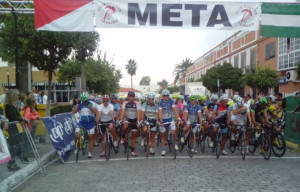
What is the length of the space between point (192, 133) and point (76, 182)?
13.4 feet

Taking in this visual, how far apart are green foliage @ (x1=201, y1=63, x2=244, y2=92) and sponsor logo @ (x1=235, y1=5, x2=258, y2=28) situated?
27365 millimetres

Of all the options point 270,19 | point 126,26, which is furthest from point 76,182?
point 270,19

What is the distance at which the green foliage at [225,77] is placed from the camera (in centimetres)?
3522

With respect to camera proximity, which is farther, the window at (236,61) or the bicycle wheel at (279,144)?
the window at (236,61)

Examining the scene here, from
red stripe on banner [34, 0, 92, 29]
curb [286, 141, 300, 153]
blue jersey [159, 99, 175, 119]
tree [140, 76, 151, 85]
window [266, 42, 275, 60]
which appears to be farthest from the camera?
tree [140, 76, 151, 85]

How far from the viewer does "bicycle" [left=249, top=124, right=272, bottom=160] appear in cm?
756

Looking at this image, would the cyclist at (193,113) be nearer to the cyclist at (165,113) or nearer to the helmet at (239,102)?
the cyclist at (165,113)

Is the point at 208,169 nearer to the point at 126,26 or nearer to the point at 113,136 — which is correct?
the point at 113,136

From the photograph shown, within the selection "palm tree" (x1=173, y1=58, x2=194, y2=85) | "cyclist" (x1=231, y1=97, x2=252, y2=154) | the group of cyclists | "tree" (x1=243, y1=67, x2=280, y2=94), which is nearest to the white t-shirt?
the group of cyclists

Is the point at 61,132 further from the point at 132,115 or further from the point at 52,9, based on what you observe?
the point at 52,9

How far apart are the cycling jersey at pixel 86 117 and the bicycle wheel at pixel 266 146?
505cm

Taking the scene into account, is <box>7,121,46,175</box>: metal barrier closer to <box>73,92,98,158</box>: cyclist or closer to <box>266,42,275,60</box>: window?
<box>73,92,98,158</box>: cyclist

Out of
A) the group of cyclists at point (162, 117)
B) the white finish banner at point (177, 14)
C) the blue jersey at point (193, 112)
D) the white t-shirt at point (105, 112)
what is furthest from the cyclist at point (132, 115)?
the white finish banner at point (177, 14)

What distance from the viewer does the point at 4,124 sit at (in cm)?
549
